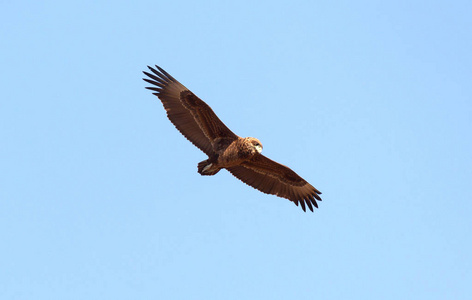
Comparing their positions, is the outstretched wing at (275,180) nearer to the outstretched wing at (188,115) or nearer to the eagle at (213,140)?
the eagle at (213,140)

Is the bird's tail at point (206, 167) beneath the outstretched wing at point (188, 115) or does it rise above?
beneath

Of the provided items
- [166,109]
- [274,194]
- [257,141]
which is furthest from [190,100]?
[274,194]

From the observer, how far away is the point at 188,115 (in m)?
18.2

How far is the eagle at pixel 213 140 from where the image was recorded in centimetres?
1769

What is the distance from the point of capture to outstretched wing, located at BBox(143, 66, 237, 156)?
17984 millimetres

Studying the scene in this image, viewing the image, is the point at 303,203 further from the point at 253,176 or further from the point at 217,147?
the point at 217,147

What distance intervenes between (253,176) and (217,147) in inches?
62.7

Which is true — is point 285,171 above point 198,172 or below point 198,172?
above

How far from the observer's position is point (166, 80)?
18234 mm

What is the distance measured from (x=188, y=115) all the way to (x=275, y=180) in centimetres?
282

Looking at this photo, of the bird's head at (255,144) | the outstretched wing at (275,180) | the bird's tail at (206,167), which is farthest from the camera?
the outstretched wing at (275,180)

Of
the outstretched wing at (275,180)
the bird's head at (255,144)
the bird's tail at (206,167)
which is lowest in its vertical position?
the bird's tail at (206,167)

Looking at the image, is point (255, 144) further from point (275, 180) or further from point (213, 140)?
point (275, 180)

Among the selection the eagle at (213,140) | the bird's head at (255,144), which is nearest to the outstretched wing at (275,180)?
the eagle at (213,140)
